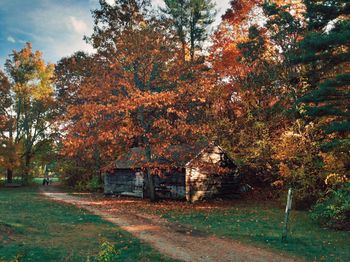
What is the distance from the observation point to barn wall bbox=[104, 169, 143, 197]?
30.4 meters

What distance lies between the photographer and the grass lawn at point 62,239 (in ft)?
34.4

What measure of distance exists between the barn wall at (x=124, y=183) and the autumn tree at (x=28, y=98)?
58.4 feet

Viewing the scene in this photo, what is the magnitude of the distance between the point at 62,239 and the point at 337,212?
1217 centimetres

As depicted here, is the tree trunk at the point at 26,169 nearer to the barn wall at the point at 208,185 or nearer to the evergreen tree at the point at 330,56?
the barn wall at the point at 208,185

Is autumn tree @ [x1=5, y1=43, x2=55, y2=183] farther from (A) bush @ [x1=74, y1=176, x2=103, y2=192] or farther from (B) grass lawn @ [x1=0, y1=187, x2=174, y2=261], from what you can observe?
(B) grass lawn @ [x1=0, y1=187, x2=174, y2=261]

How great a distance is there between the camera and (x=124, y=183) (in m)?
32.2

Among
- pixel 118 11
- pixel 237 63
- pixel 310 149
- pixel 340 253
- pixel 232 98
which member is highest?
pixel 118 11

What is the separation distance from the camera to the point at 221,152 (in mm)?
28406

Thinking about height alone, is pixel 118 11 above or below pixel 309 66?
above

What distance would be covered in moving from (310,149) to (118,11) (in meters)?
17.1

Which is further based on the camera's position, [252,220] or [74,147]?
[74,147]

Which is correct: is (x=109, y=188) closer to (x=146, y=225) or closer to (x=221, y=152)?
(x=221, y=152)

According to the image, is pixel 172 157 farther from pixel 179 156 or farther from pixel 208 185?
pixel 208 185

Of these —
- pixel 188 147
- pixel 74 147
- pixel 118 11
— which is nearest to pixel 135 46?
pixel 118 11
